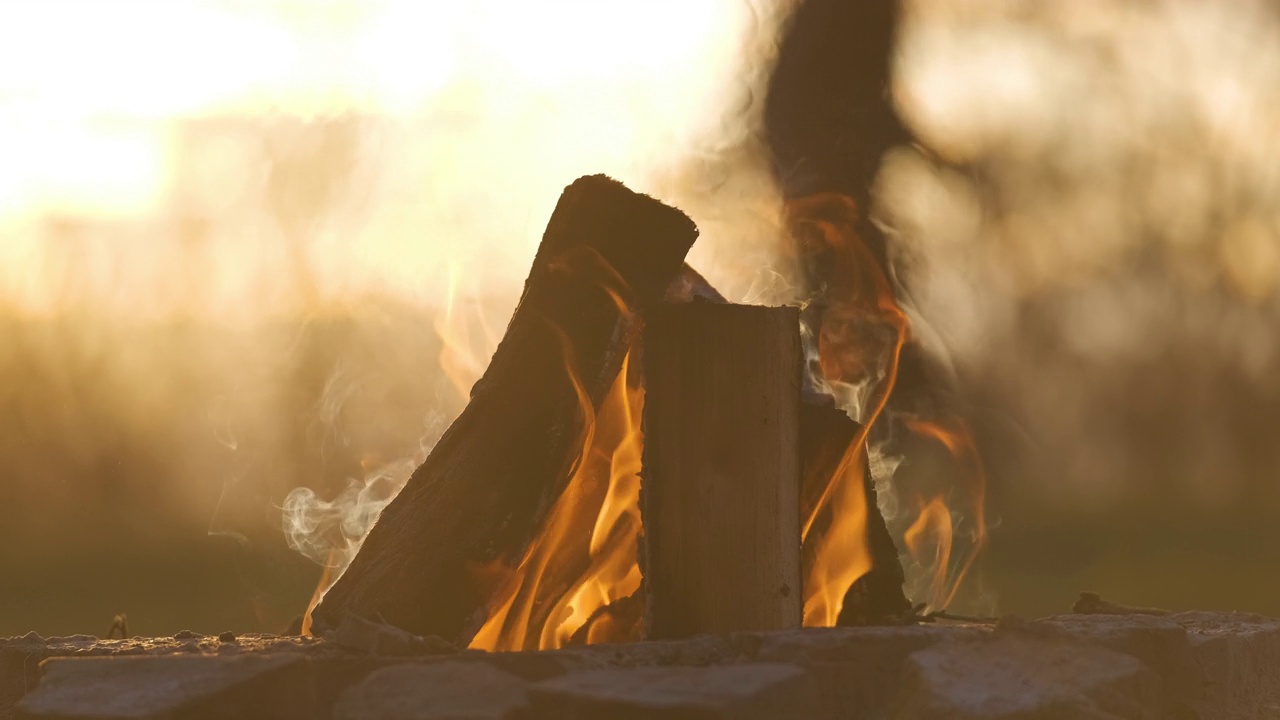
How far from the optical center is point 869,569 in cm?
491

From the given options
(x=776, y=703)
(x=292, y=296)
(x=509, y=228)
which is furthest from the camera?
(x=292, y=296)

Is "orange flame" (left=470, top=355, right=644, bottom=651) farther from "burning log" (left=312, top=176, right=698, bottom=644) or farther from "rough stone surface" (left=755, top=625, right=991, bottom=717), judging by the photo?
"rough stone surface" (left=755, top=625, right=991, bottom=717)

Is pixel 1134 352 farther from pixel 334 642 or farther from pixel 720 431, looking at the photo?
pixel 334 642

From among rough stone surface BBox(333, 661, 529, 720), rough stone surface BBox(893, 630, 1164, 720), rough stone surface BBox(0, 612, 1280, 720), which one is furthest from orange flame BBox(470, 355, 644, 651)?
rough stone surface BBox(893, 630, 1164, 720)

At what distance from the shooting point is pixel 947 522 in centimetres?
550

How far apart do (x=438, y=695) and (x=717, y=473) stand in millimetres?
1141

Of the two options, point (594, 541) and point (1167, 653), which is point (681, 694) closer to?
point (594, 541)

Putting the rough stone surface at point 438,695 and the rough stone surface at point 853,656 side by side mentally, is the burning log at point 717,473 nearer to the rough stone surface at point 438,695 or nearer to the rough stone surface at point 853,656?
the rough stone surface at point 853,656

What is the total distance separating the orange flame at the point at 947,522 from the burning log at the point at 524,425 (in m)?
1.63

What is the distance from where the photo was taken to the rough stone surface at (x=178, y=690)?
3.56 metres

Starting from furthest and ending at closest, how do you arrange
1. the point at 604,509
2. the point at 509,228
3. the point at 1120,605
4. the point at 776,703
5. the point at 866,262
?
the point at 509,228 → the point at 866,262 → the point at 1120,605 → the point at 604,509 → the point at 776,703

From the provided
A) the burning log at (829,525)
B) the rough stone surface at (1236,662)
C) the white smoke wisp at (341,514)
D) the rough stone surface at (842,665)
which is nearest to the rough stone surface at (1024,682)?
the rough stone surface at (842,665)

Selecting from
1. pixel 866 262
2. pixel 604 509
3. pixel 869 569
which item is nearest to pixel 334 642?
pixel 604 509

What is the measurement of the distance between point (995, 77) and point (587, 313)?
4156mm
